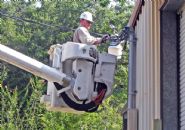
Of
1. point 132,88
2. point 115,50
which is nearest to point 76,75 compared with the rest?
A: point 115,50

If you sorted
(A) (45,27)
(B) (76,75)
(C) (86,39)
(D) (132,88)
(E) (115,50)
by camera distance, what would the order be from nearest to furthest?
(B) (76,75)
(C) (86,39)
(E) (115,50)
(D) (132,88)
(A) (45,27)

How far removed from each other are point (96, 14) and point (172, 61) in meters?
22.6

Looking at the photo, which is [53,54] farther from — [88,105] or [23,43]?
[23,43]

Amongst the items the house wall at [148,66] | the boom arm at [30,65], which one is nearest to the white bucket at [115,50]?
the house wall at [148,66]

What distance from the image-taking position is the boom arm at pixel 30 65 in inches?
259

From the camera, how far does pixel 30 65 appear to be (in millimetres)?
6680

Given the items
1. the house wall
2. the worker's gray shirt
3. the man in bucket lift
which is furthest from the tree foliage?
the worker's gray shirt

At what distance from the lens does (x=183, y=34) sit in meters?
6.85

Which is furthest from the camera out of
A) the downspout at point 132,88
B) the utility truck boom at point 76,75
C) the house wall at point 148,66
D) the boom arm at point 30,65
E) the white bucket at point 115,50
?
the downspout at point 132,88

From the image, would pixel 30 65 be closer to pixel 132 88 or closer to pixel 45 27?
pixel 132 88

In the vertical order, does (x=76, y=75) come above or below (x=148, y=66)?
below

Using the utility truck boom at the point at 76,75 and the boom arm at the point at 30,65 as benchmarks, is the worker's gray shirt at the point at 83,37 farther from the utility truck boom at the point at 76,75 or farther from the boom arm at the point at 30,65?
the boom arm at the point at 30,65

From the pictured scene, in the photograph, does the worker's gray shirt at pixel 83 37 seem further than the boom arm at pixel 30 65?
Yes

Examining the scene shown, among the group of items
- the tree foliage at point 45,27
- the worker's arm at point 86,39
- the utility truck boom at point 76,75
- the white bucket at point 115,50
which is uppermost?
the tree foliage at point 45,27
